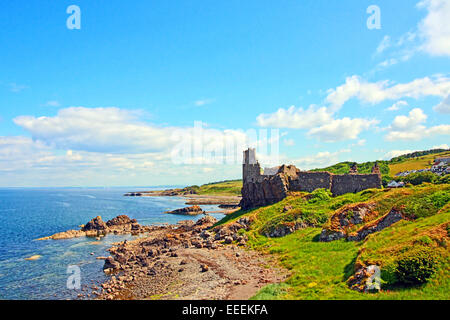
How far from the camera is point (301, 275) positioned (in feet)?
69.3

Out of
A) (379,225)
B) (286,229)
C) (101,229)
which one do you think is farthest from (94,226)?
(379,225)

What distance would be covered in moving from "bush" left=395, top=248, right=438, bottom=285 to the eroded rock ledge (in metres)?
59.0

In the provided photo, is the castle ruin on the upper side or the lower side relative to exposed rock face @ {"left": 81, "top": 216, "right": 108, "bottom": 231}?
upper

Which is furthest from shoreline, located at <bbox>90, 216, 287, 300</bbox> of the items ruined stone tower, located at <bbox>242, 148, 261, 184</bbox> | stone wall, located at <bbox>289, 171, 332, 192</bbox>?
ruined stone tower, located at <bbox>242, 148, 261, 184</bbox>

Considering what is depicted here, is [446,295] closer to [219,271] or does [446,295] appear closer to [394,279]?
[394,279]

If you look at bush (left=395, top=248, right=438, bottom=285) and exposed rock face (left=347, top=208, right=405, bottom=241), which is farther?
exposed rock face (left=347, top=208, right=405, bottom=241)

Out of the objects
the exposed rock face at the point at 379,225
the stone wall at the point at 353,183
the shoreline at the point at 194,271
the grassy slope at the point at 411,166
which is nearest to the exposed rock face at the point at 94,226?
the shoreline at the point at 194,271

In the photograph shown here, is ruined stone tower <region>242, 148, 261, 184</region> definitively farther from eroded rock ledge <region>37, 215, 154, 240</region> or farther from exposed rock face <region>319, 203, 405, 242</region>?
eroded rock ledge <region>37, 215, 154, 240</region>

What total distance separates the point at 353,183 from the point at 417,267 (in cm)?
3166

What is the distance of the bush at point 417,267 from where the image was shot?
15.0m

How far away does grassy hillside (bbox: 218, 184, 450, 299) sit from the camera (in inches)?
598

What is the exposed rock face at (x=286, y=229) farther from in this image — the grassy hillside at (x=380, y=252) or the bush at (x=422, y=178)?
the bush at (x=422, y=178)
